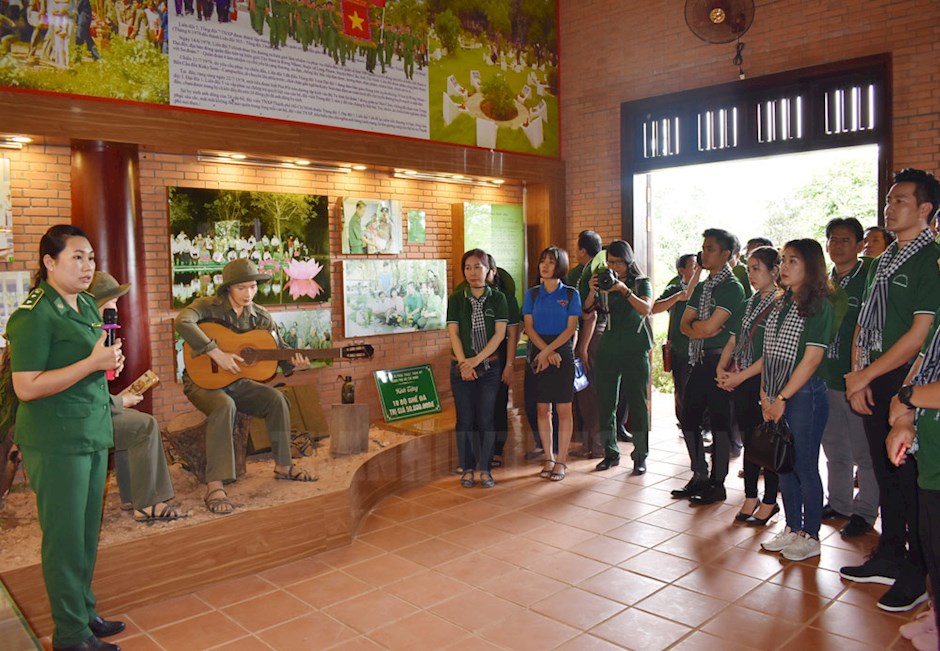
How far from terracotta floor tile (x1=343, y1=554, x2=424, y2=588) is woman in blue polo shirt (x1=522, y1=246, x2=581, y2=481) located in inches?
79.0

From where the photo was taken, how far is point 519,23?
349 inches

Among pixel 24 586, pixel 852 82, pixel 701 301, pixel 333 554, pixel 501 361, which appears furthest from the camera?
pixel 852 82

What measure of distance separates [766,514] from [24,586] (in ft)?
14.5

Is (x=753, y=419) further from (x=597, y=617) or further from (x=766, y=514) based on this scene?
(x=597, y=617)

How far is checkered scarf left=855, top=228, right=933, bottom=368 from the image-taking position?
142 inches

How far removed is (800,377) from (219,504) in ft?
11.5

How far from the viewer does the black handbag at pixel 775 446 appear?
13.6 feet

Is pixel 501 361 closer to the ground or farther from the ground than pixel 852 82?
closer to the ground

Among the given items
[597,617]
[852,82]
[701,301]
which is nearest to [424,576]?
[597,617]

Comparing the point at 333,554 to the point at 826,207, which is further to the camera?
the point at 826,207

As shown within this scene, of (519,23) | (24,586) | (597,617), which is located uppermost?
(519,23)

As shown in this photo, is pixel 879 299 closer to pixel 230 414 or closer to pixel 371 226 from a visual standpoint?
pixel 230 414

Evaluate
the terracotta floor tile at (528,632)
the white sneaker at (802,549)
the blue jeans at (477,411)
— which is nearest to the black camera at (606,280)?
the blue jeans at (477,411)

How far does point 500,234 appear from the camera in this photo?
879 centimetres
